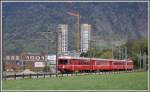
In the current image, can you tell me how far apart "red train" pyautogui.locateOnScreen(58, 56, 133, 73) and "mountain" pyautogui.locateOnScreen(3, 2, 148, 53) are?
6.96m

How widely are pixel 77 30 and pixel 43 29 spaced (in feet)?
8.67

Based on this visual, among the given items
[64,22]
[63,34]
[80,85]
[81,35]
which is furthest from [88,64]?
[80,85]

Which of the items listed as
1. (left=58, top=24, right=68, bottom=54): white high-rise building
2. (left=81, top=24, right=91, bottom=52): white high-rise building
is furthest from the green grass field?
(left=58, top=24, right=68, bottom=54): white high-rise building

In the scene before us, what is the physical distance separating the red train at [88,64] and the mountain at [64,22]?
696 cm

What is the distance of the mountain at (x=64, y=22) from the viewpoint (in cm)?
1914

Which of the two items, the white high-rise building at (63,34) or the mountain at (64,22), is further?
the white high-rise building at (63,34)

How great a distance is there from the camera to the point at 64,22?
21.1 meters

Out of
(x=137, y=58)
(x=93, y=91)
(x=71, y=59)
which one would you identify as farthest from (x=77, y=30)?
(x=71, y=59)

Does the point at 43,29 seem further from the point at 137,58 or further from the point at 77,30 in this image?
the point at 137,58

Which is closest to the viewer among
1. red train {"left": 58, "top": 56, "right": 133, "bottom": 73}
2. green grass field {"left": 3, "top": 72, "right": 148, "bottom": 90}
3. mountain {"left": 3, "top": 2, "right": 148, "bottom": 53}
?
green grass field {"left": 3, "top": 72, "right": 148, "bottom": 90}

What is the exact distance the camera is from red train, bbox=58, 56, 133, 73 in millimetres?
30069

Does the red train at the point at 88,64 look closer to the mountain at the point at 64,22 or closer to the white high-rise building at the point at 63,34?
the white high-rise building at the point at 63,34

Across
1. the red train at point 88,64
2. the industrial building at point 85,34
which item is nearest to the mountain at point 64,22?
the industrial building at point 85,34

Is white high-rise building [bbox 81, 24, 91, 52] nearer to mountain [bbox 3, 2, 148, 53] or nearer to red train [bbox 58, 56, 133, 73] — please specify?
mountain [bbox 3, 2, 148, 53]
